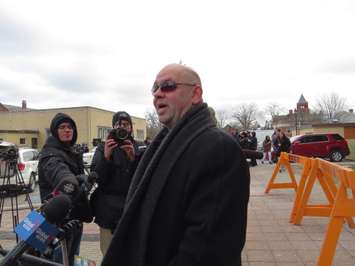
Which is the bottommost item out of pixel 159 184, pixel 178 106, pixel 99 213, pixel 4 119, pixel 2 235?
pixel 2 235

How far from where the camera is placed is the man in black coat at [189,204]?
1.76m

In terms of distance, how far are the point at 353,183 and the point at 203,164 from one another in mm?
3395

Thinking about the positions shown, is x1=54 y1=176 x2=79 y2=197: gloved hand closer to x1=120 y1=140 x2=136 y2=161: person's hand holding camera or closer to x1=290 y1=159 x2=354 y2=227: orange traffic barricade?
x1=120 y1=140 x2=136 y2=161: person's hand holding camera

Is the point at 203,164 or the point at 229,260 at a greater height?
the point at 203,164

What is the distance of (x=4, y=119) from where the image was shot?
46.3 m

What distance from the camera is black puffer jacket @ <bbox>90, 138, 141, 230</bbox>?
3527 mm

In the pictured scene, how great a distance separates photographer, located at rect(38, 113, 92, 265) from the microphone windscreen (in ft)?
2.08

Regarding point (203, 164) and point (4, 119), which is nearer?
point (203, 164)

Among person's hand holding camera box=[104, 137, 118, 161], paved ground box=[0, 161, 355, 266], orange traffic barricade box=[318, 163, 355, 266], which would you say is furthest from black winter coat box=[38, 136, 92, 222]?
orange traffic barricade box=[318, 163, 355, 266]

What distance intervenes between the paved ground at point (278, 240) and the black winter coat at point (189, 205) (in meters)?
3.57

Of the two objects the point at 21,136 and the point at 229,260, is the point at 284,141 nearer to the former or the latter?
the point at 229,260

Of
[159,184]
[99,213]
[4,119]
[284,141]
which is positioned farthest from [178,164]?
[4,119]

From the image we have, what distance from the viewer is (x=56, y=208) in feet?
7.58

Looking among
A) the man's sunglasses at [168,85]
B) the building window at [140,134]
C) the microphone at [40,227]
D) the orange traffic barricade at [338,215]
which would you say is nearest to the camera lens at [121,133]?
the microphone at [40,227]
